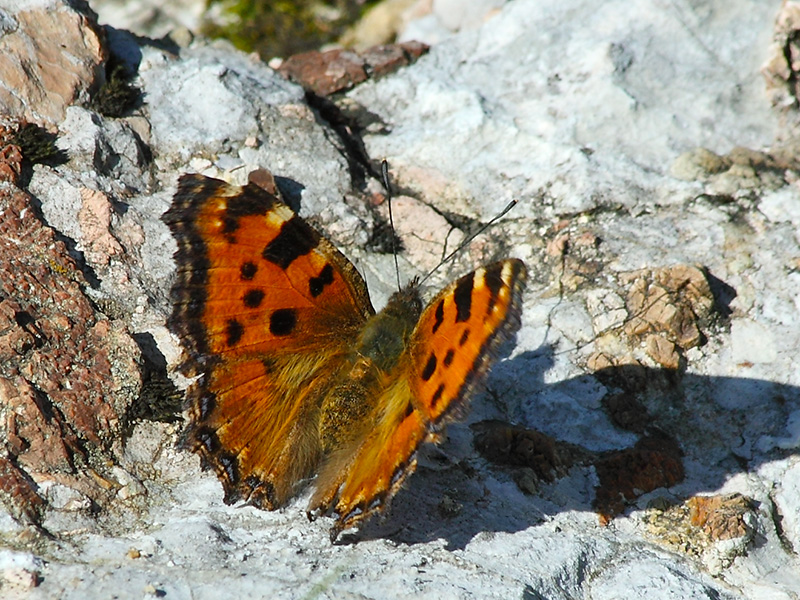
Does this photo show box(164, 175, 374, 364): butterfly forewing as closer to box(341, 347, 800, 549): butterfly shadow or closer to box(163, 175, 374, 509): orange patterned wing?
box(163, 175, 374, 509): orange patterned wing

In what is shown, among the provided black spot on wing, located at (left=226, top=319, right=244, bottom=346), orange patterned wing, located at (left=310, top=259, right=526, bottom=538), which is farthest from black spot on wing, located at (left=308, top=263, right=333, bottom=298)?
orange patterned wing, located at (left=310, top=259, right=526, bottom=538)

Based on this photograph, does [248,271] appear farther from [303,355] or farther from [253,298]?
[303,355]

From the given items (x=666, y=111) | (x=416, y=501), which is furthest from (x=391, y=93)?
(x=416, y=501)

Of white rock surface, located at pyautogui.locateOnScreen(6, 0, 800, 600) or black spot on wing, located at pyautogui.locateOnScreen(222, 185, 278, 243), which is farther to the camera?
black spot on wing, located at pyautogui.locateOnScreen(222, 185, 278, 243)

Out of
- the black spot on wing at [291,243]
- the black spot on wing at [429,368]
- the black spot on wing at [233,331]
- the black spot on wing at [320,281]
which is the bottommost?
the black spot on wing at [429,368]

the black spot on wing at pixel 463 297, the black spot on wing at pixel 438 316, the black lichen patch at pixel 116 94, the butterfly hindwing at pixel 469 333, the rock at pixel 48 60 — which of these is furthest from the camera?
the black lichen patch at pixel 116 94

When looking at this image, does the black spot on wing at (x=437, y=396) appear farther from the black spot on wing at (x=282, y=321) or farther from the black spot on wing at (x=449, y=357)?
the black spot on wing at (x=282, y=321)

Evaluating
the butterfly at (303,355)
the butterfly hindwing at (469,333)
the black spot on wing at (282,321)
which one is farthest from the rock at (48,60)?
the butterfly hindwing at (469,333)
